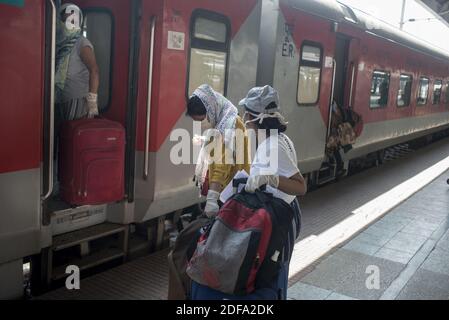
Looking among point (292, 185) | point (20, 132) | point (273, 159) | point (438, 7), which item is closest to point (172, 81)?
point (20, 132)

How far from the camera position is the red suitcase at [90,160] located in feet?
11.9

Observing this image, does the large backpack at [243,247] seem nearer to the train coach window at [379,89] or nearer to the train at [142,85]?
the train at [142,85]

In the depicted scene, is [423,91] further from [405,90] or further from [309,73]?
[309,73]

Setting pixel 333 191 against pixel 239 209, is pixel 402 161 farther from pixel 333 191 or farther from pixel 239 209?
pixel 239 209

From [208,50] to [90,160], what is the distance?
1.54 m

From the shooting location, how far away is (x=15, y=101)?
3.04 m

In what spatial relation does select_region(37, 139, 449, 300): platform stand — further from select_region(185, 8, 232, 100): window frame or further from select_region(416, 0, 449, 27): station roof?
select_region(416, 0, 449, 27): station roof

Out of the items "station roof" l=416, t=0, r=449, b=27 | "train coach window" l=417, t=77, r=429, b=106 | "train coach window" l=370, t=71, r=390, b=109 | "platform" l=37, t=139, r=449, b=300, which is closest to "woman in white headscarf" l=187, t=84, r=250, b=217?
"platform" l=37, t=139, r=449, b=300

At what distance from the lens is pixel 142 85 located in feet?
13.2

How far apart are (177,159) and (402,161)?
26.6ft

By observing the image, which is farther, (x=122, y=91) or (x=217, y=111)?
(x=122, y=91)

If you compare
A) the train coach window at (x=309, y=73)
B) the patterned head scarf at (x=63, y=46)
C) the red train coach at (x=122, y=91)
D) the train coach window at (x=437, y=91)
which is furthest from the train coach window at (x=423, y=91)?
the patterned head scarf at (x=63, y=46)

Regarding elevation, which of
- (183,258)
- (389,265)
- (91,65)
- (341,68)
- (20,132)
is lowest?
(389,265)

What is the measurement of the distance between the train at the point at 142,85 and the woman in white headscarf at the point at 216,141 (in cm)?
92
